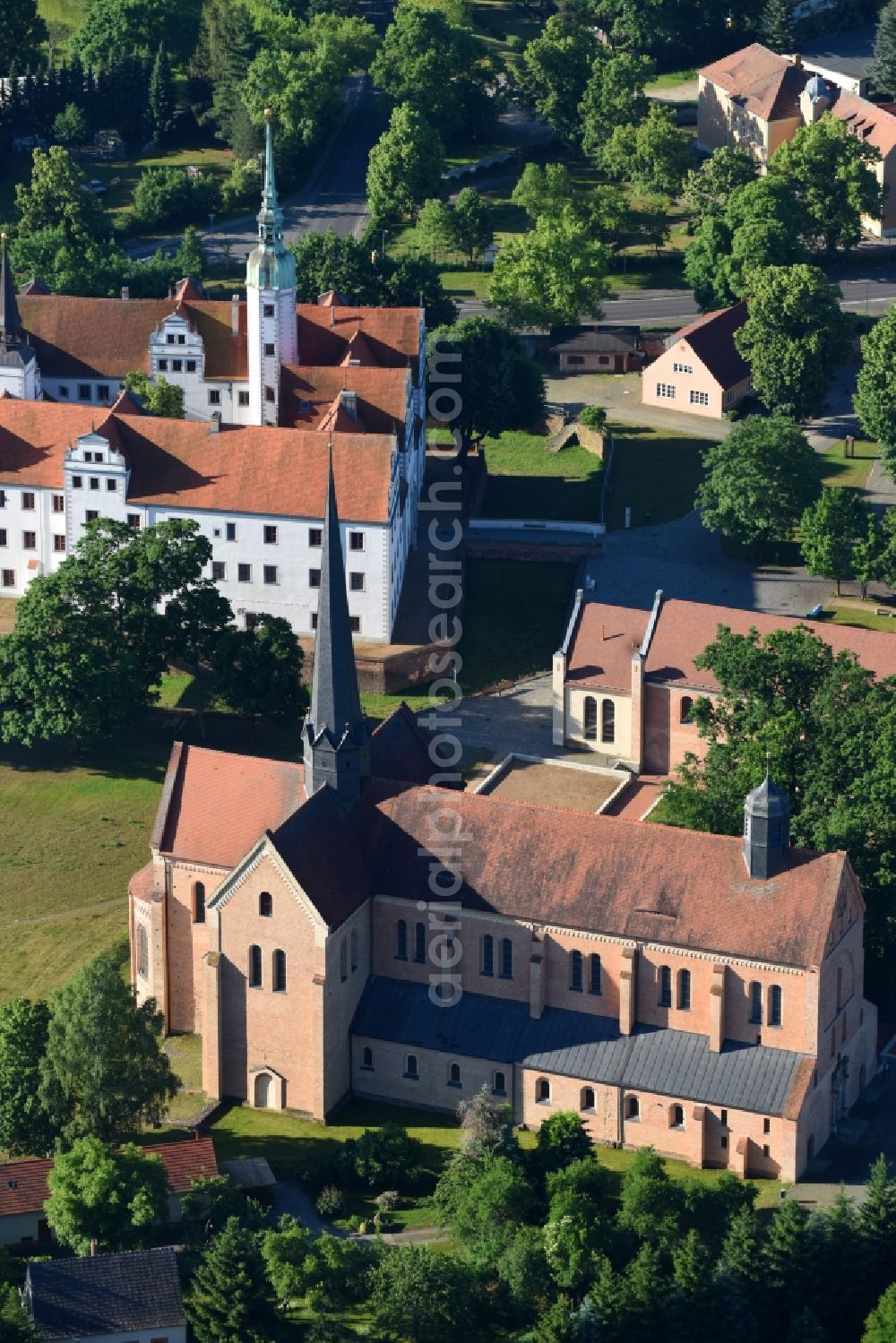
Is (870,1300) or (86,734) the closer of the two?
(870,1300)

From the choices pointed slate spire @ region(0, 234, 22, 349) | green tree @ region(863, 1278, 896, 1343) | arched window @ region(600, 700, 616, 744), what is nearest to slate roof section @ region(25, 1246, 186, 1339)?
green tree @ region(863, 1278, 896, 1343)

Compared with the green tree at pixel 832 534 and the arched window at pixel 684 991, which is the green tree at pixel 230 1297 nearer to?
the arched window at pixel 684 991

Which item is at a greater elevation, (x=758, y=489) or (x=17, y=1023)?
(x=758, y=489)

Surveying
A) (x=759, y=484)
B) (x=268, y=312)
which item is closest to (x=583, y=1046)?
(x=759, y=484)

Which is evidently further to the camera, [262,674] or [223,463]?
[223,463]

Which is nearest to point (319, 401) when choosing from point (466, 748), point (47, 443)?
point (47, 443)

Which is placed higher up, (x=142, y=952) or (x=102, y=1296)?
(x=142, y=952)

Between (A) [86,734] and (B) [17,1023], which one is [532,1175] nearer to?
(B) [17,1023]

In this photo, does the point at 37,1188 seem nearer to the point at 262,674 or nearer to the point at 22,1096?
the point at 22,1096
